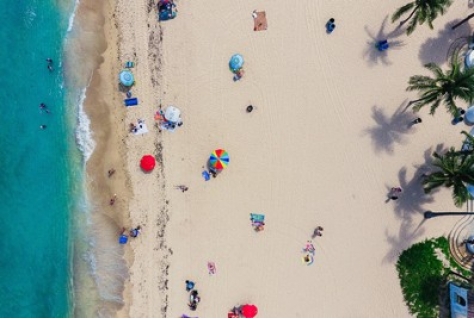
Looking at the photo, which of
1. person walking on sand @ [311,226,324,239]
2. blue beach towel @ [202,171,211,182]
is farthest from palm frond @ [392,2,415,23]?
blue beach towel @ [202,171,211,182]

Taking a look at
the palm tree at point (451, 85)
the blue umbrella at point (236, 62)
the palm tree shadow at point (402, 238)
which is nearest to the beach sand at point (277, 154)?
the palm tree shadow at point (402, 238)

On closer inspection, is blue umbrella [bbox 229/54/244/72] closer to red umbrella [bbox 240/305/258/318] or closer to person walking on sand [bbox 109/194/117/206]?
person walking on sand [bbox 109/194/117/206]

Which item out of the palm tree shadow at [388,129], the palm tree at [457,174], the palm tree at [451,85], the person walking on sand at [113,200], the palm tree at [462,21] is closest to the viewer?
the palm tree at [451,85]

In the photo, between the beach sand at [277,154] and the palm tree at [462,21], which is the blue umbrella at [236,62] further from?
the palm tree at [462,21]

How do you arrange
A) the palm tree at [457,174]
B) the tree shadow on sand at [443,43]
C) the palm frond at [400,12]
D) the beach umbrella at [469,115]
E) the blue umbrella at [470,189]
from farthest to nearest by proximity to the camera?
the tree shadow on sand at [443,43] → the beach umbrella at [469,115] → the blue umbrella at [470,189] → the palm frond at [400,12] → the palm tree at [457,174]

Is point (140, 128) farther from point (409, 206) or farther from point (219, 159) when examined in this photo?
point (409, 206)

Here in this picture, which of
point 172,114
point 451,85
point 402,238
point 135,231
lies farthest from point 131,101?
point 402,238

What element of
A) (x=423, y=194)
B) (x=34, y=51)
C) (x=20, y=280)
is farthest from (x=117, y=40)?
(x=423, y=194)
